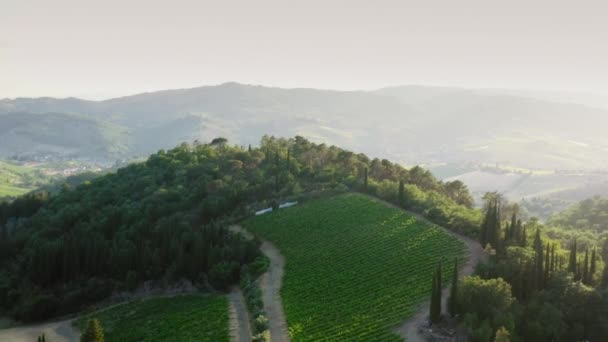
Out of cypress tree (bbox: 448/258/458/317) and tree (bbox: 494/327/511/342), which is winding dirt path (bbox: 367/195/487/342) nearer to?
cypress tree (bbox: 448/258/458/317)

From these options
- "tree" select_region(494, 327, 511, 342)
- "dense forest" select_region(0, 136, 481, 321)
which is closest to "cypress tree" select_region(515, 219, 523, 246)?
"dense forest" select_region(0, 136, 481, 321)

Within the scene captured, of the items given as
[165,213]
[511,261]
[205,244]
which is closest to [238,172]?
[165,213]

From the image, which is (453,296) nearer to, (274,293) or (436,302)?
(436,302)

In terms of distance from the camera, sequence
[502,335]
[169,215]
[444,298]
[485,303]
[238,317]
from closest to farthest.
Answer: [502,335]
[485,303]
[444,298]
[238,317]
[169,215]

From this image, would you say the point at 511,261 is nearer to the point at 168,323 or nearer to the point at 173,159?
the point at 168,323

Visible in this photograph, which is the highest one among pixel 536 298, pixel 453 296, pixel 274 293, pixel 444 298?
pixel 453 296

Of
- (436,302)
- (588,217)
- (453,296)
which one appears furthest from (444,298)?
(588,217)
